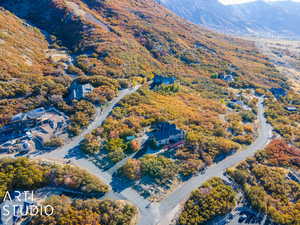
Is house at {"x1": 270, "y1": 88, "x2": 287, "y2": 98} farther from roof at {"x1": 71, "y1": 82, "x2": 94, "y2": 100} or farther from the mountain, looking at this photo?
roof at {"x1": 71, "y1": 82, "x2": 94, "y2": 100}

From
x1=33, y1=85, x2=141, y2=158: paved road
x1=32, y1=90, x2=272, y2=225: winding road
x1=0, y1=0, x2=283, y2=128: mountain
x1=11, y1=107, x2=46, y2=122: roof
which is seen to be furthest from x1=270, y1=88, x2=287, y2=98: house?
x1=11, y1=107, x2=46, y2=122: roof

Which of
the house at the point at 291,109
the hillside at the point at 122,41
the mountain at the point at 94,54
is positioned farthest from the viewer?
the hillside at the point at 122,41

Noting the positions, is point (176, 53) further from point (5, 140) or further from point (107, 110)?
point (5, 140)

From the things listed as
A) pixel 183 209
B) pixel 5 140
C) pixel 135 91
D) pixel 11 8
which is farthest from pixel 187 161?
pixel 11 8

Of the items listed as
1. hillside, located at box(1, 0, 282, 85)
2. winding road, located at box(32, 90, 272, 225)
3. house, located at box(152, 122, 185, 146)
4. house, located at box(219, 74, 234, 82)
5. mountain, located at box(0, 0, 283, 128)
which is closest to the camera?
winding road, located at box(32, 90, 272, 225)

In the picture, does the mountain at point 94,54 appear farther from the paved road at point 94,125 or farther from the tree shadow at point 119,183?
the tree shadow at point 119,183

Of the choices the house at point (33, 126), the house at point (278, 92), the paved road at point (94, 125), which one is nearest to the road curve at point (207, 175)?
the paved road at point (94, 125)

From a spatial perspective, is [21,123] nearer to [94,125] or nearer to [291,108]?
[94,125]
